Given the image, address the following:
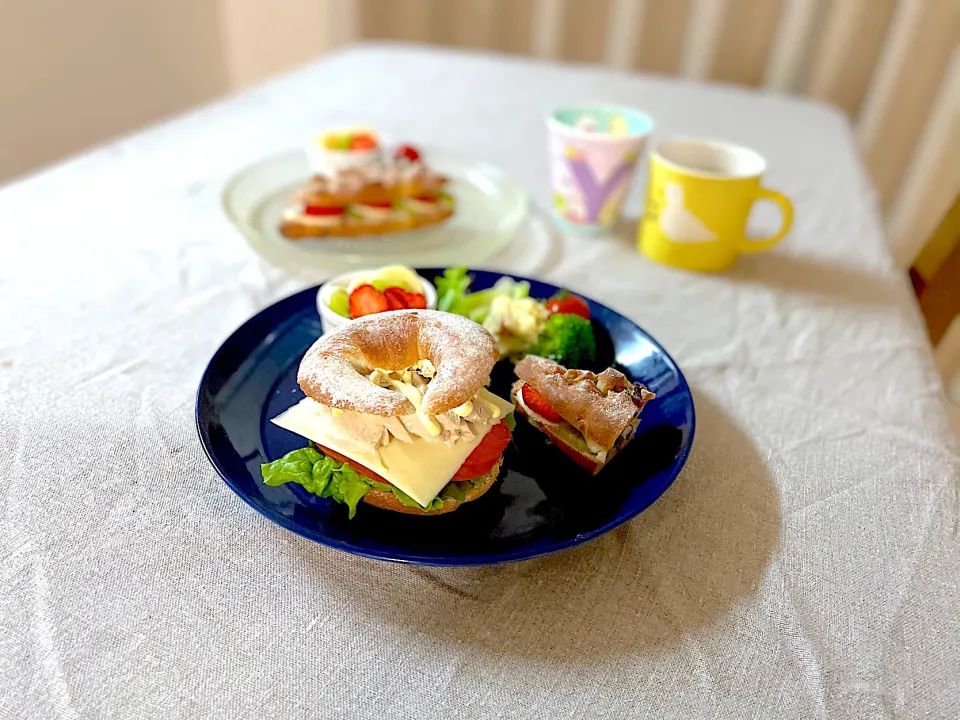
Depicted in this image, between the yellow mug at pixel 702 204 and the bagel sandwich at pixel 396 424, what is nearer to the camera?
the bagel sandwich at pixel 396 424

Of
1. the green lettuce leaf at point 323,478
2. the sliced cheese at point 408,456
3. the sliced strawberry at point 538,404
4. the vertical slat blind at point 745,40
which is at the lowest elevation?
the vertical slat blind at point 745,40

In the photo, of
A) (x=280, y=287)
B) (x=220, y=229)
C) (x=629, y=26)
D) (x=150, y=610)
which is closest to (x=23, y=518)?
(x=150, y=610)

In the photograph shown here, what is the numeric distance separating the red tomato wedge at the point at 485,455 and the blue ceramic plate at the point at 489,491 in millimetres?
32

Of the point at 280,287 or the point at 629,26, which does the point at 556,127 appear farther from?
the point at 629,26

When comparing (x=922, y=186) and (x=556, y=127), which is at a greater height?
(x=556, y=127)

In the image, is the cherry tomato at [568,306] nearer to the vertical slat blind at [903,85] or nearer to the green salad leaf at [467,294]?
the green salad leaf at [467,294]

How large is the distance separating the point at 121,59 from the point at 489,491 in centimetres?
258

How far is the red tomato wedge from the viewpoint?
2.20 feet

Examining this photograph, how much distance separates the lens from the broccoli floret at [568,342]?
85 cm

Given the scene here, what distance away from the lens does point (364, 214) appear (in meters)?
1.24

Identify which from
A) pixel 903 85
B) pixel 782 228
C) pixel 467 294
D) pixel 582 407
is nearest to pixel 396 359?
pixel 582 407

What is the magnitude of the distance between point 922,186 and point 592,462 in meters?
2.12

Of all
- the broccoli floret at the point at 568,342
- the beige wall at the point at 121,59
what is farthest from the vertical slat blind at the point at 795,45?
the broccoli floret at the point at 568,342

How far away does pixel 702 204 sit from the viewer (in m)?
1.08
